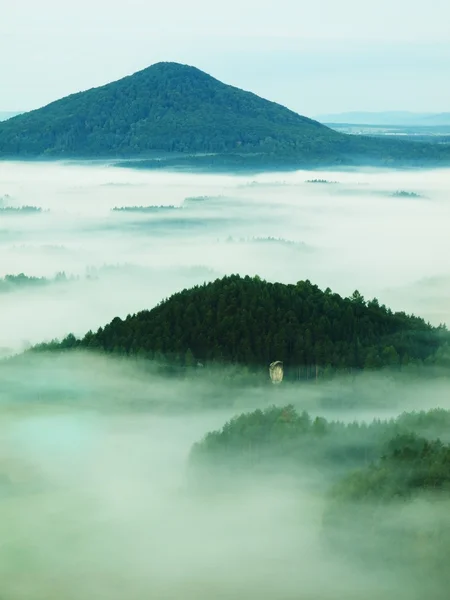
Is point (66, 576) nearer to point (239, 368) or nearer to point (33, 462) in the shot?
point (33, 462)

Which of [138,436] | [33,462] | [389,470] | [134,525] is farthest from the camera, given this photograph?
[138,436]

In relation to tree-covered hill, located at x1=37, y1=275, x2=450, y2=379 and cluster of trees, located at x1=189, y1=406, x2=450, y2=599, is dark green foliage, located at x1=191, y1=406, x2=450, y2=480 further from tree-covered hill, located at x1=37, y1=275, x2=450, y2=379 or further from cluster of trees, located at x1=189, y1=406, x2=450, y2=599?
tree-covered hill, located at x1=37, y1=275, x2=450, y2=379

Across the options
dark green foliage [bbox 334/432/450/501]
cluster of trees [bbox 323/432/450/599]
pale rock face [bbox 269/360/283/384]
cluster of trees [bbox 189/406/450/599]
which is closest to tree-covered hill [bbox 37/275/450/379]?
pale rock face [bbox 269/360/283/384]

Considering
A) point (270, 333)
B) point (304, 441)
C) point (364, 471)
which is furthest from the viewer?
point (270, 333)

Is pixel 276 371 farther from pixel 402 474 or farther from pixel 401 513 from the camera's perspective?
pixel 401 513

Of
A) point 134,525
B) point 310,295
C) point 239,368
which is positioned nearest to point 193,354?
point 239,368

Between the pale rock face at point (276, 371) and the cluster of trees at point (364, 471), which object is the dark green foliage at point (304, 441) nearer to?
the cluster of trees at point (364, 471)

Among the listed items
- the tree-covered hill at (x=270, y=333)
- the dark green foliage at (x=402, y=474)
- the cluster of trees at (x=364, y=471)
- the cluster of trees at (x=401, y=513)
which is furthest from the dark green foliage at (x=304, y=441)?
the tree-covered hill at (x=270, y=333)

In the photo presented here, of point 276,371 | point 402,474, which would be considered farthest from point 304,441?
point 402,474
